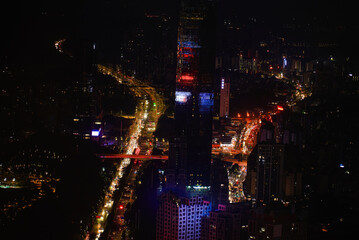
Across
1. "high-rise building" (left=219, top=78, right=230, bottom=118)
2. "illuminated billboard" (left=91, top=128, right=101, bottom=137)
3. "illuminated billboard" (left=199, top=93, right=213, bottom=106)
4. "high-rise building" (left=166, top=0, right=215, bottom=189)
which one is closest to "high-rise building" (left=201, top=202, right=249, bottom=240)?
"high-rise building" (left=166, top=0, right=215, bottom=189)

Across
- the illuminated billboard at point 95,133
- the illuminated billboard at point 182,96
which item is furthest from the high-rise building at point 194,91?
the illuminated billboard at point 95,133

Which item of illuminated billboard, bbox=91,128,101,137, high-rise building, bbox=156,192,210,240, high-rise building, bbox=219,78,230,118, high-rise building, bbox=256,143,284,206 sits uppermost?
high-rise building, bbox=219,78,230,118

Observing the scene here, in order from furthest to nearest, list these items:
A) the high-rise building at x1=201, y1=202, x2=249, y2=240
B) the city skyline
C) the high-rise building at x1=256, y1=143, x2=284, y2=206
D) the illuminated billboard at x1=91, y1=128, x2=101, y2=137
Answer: the illuminated billboard at x1=91, y1=128, x2=101, y2=137
the high-rise building at x1=256, y1=143, x2=284, y2=206
the city skyline
the high-rise building at x1=201, y1=202, x2=249, y2=240

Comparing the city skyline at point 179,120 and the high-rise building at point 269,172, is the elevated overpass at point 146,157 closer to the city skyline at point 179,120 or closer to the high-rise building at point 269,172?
the city skyline at point 179,120

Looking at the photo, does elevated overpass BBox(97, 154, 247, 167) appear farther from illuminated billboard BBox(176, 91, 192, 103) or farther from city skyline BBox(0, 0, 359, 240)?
illuminated billboard BBox(176, 91, 192, 103)

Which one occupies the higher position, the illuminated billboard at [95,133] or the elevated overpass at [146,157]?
the illuminated billboard at [95,133]

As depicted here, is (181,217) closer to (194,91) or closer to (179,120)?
(179,120)

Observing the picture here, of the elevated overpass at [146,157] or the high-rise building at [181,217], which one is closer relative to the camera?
the high-rise building at [181,217]
